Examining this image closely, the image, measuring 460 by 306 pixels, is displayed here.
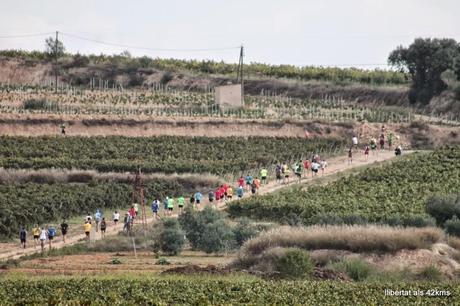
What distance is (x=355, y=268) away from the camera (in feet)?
148

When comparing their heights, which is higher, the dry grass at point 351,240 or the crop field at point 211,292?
the crop field at point 211,292

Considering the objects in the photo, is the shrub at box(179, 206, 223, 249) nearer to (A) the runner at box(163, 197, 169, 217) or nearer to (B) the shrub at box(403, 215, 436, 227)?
(A) the runner at box(163, 197, 169, 217)

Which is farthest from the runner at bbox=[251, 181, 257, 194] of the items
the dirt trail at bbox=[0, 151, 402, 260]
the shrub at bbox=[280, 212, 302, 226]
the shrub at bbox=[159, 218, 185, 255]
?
the shrub at bbox=[159, 218, 185, 255]

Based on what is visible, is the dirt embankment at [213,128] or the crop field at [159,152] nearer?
the crop field at [159,152]

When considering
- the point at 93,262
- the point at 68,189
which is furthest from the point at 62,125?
the point at 93,262

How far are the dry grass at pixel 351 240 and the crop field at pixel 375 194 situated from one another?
871 centimetres

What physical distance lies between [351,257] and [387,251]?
1.65 metres

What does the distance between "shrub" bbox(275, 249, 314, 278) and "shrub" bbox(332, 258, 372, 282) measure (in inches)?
48.0

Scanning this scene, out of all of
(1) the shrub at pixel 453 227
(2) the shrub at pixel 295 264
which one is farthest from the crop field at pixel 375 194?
(2) the shrub at pixel 295 264

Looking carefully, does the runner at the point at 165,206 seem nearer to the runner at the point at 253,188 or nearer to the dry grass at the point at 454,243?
the runner at the point at 253,188

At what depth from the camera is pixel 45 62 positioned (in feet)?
475

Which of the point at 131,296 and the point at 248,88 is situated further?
the point at 248,88

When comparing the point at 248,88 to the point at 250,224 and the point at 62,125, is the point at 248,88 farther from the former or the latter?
the point at 250,224

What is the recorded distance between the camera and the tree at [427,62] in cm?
11612
